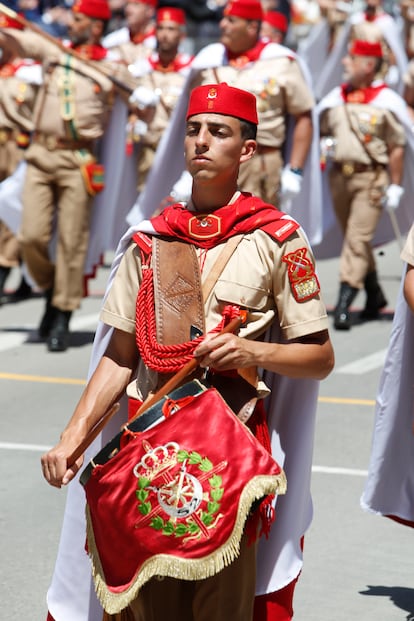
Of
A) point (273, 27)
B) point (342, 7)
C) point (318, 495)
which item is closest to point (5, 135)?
point (273, 27)

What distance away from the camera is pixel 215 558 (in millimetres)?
3730

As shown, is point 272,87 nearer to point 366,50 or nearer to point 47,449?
point 366,50

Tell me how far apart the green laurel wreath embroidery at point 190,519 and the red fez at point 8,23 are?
7488 millimetres

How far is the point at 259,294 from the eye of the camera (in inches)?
162

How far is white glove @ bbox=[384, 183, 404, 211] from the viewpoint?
465 inches

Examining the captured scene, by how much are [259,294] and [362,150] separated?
26.0ft

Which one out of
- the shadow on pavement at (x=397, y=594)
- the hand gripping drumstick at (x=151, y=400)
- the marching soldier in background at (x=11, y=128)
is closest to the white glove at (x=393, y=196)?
the marching soldier in background at (x=11, y=128)

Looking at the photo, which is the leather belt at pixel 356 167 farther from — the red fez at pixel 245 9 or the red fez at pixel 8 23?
the red fez at pixel 8 23

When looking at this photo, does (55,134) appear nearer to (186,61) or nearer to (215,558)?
(186,61)

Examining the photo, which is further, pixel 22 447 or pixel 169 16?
pixel 169 16

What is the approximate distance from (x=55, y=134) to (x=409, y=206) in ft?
10.8

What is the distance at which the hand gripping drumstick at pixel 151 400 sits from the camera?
12.8ft

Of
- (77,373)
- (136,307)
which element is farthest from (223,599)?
(77,373)

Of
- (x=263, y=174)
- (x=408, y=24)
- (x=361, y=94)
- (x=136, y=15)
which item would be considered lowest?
(x=263, y=174)
